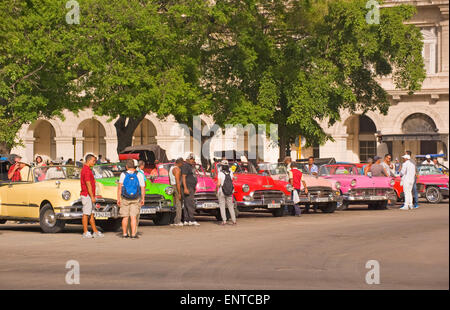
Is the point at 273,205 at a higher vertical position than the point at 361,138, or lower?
lower

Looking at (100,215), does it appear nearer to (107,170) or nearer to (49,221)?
(49,221)

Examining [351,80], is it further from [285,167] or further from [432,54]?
[432,54]

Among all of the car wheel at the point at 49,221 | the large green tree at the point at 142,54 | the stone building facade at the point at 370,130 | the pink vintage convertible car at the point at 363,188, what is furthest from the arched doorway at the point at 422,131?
the car wheel at the point at 49,221

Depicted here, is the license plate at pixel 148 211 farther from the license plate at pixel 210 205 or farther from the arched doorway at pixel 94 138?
the arched doorway at pixel 94 138

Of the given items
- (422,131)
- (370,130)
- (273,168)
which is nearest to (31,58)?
(273,168)

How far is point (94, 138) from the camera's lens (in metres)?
68.6

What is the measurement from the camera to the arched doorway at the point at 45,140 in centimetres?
6850

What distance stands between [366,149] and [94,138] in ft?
65.8

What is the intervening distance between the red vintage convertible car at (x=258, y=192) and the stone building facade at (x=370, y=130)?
2939 cm

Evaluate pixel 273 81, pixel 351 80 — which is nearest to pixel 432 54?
pixel 351 80

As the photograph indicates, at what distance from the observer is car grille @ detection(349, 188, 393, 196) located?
28.3 metres

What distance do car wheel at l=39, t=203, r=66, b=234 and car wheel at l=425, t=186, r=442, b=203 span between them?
18.0 metres
